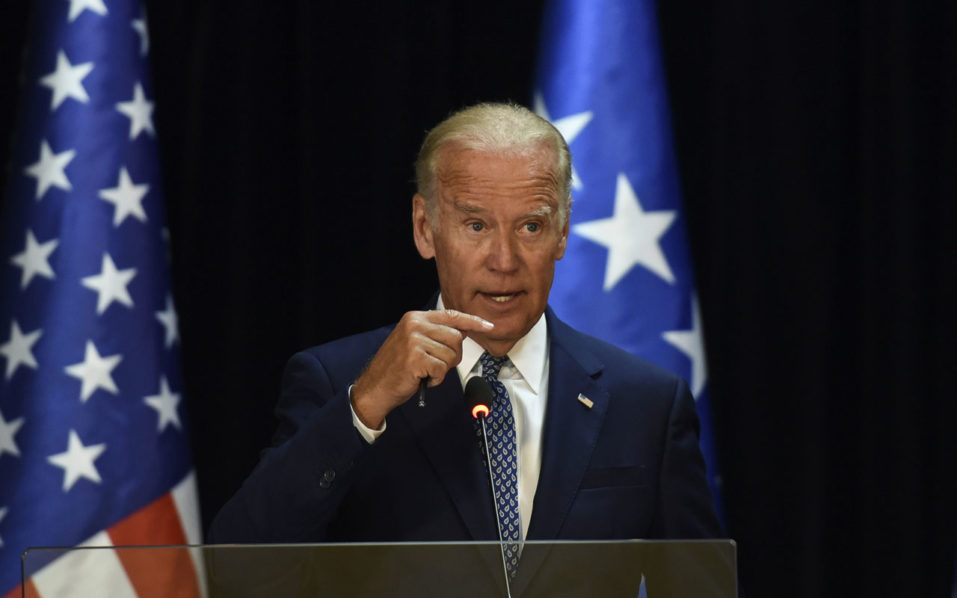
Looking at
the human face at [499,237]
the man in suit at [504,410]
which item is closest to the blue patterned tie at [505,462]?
the man in suit at [504,410]

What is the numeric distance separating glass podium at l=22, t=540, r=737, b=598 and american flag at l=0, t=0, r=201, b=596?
157 cm

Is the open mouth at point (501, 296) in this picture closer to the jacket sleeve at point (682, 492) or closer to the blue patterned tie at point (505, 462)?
the blue patterned tie at point (505, 462)

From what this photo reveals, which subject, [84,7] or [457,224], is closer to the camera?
[457,224]

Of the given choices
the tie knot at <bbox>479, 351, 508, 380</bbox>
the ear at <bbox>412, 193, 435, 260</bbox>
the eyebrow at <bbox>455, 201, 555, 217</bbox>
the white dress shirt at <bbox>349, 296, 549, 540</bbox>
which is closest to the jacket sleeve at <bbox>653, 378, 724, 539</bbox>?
the white dress shirt at <bbox>349, 296, 549, 540</bbox>

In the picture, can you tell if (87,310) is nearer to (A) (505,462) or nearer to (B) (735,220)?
(A) (505,462)

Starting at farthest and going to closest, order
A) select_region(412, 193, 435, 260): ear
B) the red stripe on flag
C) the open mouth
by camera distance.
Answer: select_region(412, 193, 435, 260): ear → the open mouth → the red stripe on flag

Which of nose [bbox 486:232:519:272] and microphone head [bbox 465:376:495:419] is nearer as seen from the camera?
microphone head [bbox 465:376:495:419]

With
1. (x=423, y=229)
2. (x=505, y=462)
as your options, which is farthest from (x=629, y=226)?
(x=505, y=462)

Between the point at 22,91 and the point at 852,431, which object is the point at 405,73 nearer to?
the point at 22,91

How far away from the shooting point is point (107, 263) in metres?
2.69

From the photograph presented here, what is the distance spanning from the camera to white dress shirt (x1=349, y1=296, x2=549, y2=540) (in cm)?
190

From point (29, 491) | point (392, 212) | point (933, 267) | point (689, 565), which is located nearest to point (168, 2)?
point (392, 212)

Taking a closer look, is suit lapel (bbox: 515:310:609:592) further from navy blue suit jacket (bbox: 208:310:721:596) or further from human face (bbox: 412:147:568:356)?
human face (bbox: 412:147:568:356)

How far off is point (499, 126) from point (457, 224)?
21 cm
